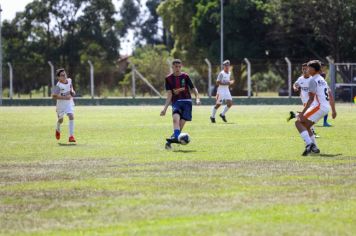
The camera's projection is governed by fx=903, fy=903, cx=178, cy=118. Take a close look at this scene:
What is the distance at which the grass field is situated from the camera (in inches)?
326

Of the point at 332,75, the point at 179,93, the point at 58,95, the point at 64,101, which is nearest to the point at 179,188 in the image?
the point at 179,93

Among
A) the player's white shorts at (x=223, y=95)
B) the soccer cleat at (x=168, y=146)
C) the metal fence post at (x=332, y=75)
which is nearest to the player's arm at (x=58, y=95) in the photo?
the soccer cleat at (x=168, y=146)

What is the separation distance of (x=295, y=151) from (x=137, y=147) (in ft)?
10.8

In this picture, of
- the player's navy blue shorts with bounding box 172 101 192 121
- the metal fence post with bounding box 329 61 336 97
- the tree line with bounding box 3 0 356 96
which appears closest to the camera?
the player's navy blue shorts with bounding box 172 101 192 121

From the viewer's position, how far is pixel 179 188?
10.7 meters

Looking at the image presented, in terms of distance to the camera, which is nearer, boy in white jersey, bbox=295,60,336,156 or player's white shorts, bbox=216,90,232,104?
boy in white jersey, bbox=295,60,336,156

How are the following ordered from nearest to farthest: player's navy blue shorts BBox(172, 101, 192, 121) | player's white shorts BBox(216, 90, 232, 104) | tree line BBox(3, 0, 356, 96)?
player's navy blue shorts BBox(172, 101, 192, 121), player's white shorts BBox(216, 90, 232, 104), tree line BBox(3, 0, 356, 96)

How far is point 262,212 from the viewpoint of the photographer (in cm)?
886

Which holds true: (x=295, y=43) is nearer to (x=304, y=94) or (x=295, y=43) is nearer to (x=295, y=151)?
(x=304, y=94)

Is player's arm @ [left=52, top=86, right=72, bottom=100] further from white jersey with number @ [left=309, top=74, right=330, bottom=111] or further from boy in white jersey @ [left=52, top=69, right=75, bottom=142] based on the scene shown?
white jersey with number @ [left=309, top=74, right=330, bottom=111]

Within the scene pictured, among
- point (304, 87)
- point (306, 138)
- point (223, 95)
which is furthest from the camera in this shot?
point (223, 95)

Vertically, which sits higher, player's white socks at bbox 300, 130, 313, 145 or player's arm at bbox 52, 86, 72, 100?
player's arm at bbox 52, 86, 72, 100

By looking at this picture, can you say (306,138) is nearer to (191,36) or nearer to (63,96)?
(63,96)

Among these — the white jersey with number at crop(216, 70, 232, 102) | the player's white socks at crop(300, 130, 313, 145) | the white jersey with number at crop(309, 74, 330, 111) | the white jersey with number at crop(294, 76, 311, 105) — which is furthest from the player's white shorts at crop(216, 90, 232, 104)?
the player's white socks at crop(300, 130, 313, 145)
